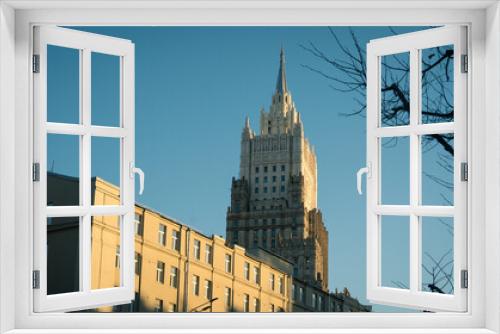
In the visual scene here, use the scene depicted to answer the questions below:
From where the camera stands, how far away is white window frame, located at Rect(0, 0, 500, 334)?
6.59 ft

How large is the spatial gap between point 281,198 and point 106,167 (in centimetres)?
1378

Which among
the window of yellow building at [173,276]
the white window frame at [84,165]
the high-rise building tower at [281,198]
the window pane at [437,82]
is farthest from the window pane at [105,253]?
the white window frame at [84,165]

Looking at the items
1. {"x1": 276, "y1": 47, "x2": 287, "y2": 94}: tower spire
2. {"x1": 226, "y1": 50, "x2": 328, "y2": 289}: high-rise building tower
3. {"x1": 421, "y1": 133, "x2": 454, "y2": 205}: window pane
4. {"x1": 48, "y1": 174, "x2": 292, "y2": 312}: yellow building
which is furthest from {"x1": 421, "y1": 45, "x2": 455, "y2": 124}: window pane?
{"x1": 48, "y1": 174, "x2": 292, "y2": 312}: yellow building

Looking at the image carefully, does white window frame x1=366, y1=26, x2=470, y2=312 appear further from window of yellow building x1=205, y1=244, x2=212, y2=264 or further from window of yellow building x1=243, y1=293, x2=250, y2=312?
window of yellow building x1=243, y1=293, x2=250, y2=312

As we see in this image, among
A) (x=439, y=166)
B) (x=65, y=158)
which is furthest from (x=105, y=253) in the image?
(x=439, y=166)

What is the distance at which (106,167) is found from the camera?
1653cm

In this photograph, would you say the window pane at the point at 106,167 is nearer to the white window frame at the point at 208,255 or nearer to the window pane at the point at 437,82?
the window pane at the point at 437,82

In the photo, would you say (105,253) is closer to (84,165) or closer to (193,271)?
(193,271)

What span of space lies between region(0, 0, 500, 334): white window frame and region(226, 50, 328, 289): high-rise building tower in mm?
22668

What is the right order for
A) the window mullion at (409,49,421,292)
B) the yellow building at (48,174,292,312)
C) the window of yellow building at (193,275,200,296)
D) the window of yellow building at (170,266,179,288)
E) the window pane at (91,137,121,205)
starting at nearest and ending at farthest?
the window mullion at (409,49,421,292)
the window pane at (91,137,121,205)
the yellow building at (48,174,292,312)
the window of yellow building at (193,275,200,296)
the window of yellow building at (170,266,179,288)

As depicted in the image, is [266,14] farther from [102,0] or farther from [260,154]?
[260,154]

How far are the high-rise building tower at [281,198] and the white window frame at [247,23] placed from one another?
2267cm

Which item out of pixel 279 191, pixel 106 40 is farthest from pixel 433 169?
pixel 279 191

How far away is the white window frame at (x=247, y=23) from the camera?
2010mm
